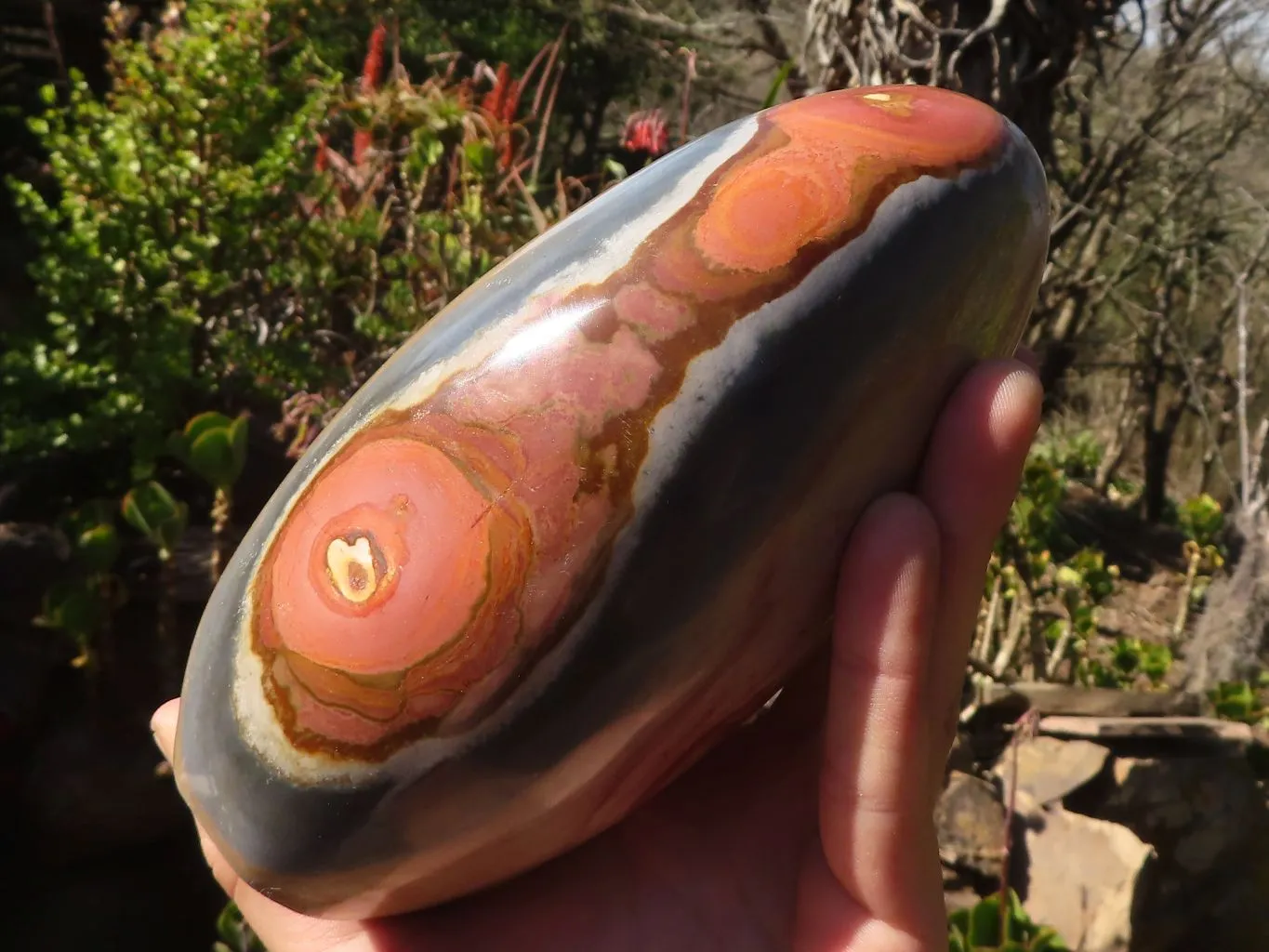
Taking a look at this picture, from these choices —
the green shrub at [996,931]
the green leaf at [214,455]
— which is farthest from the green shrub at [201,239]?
the green shrub at [996,931]

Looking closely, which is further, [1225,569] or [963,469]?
[1225,569]

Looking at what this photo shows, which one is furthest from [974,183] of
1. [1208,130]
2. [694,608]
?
[1208,130]

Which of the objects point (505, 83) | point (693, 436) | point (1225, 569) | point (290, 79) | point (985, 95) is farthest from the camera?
point (1225, 569)

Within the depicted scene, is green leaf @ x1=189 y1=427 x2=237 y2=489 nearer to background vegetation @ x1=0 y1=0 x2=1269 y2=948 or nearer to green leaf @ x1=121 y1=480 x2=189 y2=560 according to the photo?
background vegetation @ x1=0 y1=0 x2=1269 y2=948

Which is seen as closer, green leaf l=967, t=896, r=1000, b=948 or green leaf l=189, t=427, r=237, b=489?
green leaf l=967, t=896, r=1000, b=948

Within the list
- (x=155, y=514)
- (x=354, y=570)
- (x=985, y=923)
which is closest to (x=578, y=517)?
(x=354, y=570)

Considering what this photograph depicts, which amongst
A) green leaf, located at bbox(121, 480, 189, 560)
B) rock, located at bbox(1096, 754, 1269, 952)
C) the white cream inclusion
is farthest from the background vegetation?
the white cream inclusion

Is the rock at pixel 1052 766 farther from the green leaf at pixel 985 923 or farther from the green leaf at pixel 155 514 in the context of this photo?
the green leaf at pixel 155 514

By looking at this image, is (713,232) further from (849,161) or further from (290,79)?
(290,79)
